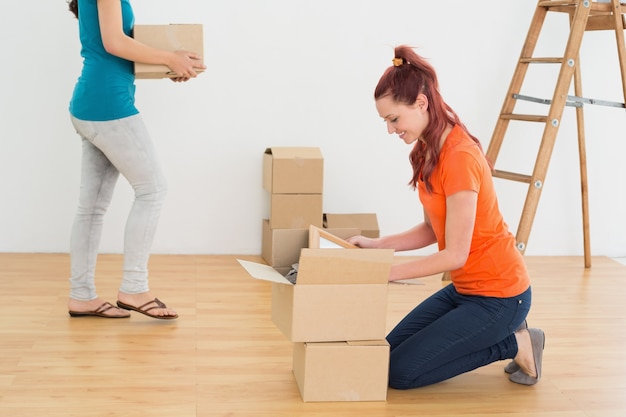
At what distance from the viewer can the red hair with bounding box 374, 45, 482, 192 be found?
241cm

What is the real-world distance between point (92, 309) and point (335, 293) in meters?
1.19

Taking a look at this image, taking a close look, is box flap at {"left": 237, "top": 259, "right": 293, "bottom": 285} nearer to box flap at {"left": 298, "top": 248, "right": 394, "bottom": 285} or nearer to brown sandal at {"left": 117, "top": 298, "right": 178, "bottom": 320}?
box flap at {"left": 298, "top": 248, "right": 394, "bottom": 285}

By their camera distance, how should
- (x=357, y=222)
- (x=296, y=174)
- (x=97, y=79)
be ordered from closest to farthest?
(x=97, y=79)
(x=296, y=174)
(x=357, y=222)

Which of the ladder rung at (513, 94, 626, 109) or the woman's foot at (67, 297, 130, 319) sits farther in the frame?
the ladder rung at (513, 94, 626, 109)

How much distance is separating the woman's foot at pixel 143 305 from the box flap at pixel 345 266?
958mm

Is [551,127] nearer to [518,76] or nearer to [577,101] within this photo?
[577,101]

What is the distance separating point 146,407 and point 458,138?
1147mm

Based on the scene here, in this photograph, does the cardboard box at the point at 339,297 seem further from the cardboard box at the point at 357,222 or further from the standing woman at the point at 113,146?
the cardboard box at the point at 357,222

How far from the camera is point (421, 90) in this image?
2.41m

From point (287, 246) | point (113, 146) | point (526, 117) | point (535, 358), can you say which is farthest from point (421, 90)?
point (526, 117)

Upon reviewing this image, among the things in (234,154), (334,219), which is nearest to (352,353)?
(334,219)

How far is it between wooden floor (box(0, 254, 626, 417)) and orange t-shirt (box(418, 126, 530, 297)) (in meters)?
0.33

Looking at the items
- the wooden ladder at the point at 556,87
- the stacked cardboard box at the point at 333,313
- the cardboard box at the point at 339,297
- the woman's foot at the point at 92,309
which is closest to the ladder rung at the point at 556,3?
the wooden ladder at the point at 556,87

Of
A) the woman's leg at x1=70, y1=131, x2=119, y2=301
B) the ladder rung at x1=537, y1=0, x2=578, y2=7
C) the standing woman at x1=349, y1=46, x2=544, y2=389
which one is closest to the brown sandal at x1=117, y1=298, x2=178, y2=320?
the woman's leg at x1=70, y1=131, x2=119, y2=301
